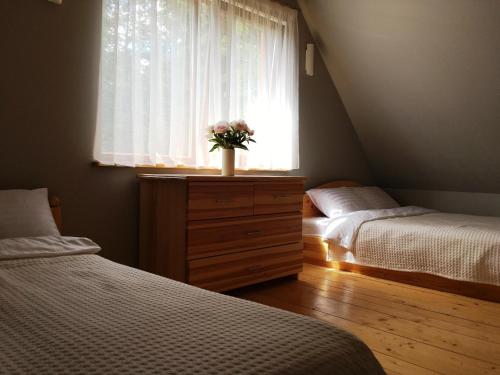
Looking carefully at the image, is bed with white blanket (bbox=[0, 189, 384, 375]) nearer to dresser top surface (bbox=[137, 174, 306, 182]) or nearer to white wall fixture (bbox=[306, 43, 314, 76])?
dresser top surface (bbox=[137, 174, 306, 182])

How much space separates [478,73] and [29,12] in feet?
10.7

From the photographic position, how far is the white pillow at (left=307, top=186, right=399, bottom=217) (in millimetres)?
3750

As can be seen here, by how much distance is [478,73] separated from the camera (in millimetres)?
3459

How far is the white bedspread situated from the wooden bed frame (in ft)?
0.20

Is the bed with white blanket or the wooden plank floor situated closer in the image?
the bed with white blanket

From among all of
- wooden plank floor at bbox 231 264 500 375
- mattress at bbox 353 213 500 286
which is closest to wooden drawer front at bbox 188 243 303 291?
wooden plank floor at bbox 231 264 500 375

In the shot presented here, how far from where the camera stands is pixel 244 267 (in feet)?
8.95

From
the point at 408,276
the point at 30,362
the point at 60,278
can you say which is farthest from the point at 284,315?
the point at 408,276

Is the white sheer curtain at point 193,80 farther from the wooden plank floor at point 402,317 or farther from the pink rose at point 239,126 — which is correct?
the wooden plank floor at point 402,317

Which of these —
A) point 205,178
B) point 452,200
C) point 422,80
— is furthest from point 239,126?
point 452,200

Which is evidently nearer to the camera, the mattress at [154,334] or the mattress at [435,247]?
the mattress at [154,334]

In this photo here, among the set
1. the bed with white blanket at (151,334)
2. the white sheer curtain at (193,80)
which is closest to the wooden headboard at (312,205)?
the white sheer curtain at (193,80)

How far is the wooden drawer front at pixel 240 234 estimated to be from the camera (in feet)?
8.02

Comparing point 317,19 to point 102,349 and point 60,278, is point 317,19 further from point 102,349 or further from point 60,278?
point 102,349
